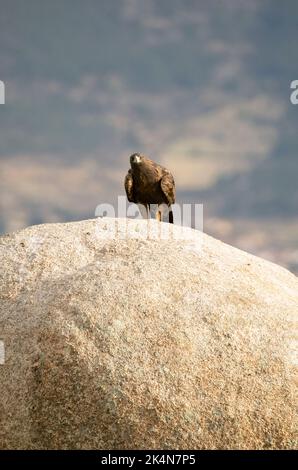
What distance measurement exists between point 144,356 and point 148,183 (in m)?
5.34

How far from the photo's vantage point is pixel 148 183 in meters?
10.6

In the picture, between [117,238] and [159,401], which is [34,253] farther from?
[159,401]

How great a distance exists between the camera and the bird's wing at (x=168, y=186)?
10.6m

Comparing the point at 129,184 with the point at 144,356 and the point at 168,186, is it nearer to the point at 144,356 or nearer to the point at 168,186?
the point at 168,186

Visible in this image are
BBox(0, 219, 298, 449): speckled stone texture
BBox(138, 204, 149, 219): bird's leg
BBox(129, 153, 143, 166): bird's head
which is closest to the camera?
BBox(0, 219, 298, 449): speckled stone texture

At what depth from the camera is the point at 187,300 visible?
21.4 feet

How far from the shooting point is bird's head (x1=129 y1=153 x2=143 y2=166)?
413 inches

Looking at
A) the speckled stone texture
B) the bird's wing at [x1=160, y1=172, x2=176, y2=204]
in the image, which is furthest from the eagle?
the speckled stone texture

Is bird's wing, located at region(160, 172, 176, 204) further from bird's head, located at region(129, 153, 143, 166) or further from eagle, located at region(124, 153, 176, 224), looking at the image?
bird's head, located at region(129, 153, 143, 166)

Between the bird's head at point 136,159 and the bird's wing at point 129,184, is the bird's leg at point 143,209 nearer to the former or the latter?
the bird's wing at point 129,184

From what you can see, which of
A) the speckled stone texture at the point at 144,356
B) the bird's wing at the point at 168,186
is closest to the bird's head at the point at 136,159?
the bird's wing at the point at 168,186
